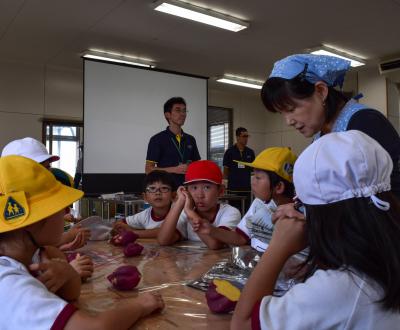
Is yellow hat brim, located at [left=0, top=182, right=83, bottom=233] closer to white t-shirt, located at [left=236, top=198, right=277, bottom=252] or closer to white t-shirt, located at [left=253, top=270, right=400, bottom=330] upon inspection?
white t-shirt, located at [left=253, top=270, right=400, bottom=330]

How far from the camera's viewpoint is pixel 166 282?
1092 millimetres

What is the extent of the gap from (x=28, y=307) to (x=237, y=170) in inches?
216

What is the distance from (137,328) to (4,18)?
15.2ft

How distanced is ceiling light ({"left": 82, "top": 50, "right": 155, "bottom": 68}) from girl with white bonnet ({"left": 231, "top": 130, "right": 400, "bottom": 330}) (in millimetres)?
5277

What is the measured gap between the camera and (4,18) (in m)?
4.38

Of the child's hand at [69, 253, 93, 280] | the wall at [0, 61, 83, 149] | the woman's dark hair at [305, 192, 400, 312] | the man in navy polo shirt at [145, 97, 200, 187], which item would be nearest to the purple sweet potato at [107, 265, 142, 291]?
the child's hand at [69, 253, 93, 280]

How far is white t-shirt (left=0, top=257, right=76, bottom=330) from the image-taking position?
2.26ft

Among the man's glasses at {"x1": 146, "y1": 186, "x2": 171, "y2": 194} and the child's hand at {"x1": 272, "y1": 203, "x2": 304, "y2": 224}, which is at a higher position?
the child's hand at {"x1": 272, "y1": 203, "x2": 304, "y2": 224}

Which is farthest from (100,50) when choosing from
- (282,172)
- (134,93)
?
(282,172)

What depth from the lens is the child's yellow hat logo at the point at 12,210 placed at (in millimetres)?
787

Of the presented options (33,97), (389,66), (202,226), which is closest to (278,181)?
(202,226)

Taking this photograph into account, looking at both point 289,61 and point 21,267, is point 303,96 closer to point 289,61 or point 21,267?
point 289,61

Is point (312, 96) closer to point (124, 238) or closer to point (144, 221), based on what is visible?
point (124, 238)

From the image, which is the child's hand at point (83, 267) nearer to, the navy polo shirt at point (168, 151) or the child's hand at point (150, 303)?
the child's hand at point (150, 303)
